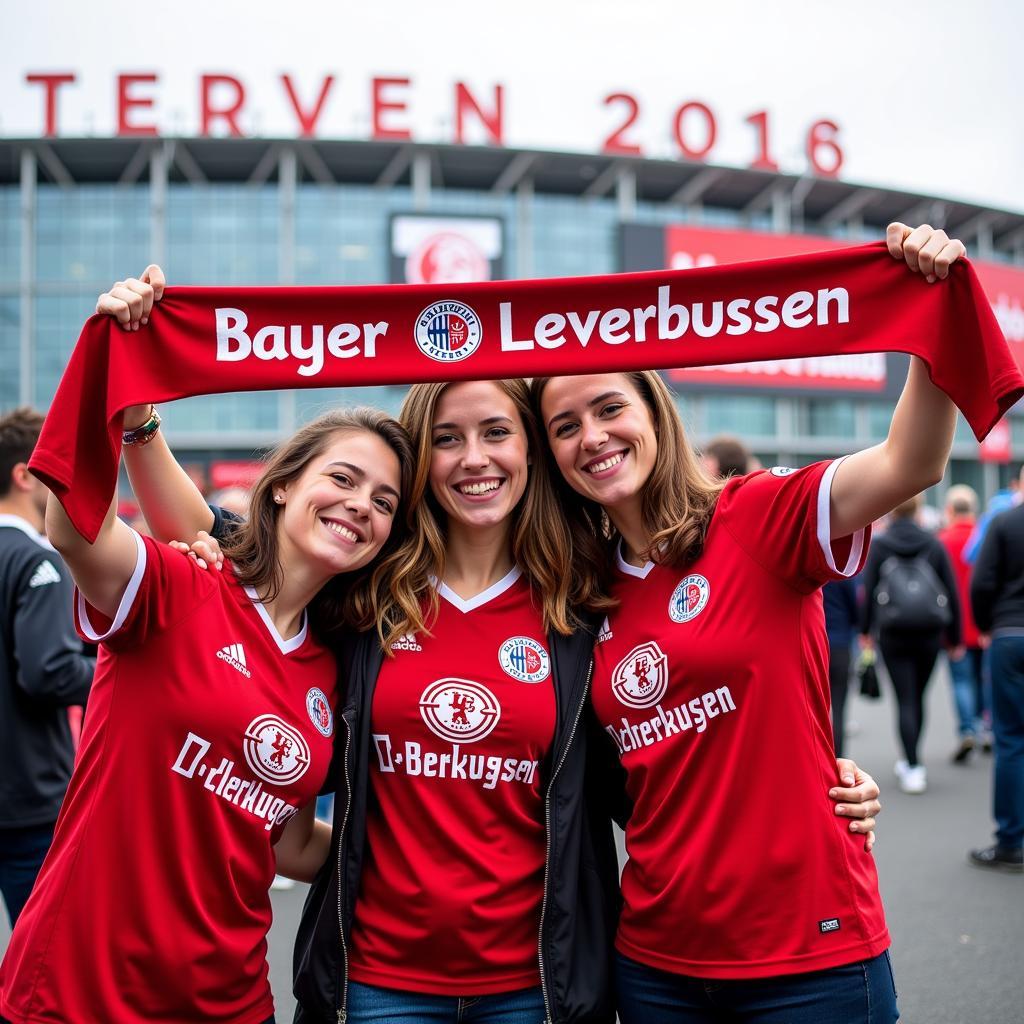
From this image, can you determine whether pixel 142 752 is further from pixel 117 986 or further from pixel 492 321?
pixel 492 321

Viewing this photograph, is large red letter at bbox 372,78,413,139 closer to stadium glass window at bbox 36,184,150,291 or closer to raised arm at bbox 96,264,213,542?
stadium glass window at bbox 36,184,150,291

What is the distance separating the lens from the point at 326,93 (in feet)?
100

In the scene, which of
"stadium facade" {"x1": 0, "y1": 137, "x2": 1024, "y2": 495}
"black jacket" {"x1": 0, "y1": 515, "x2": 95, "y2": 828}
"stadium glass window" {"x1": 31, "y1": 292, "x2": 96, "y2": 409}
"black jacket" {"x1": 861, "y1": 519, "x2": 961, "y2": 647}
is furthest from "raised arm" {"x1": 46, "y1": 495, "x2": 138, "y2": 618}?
"stadium glass window" {"x1": 31, "y1": 292, "x2": 96, "y2": 409}

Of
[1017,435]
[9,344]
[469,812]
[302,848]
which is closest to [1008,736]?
[469,812]

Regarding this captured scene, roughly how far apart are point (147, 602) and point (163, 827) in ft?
1.70

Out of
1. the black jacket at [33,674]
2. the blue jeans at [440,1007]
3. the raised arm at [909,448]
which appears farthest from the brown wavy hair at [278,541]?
the raised arm at [909,448]

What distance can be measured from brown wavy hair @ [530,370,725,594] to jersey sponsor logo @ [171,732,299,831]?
3.32 feet

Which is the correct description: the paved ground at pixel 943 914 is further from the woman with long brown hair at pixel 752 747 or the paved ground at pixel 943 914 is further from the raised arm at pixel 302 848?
the raised arm at pixel 302 848

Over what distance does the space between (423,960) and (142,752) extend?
83cm

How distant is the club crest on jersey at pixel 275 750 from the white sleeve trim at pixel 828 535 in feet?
4.38

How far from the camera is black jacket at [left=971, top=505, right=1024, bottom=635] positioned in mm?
5488

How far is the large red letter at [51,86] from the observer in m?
30.3

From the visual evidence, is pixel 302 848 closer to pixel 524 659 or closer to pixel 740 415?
pixel 524 659

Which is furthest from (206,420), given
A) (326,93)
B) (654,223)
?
(654,223)
